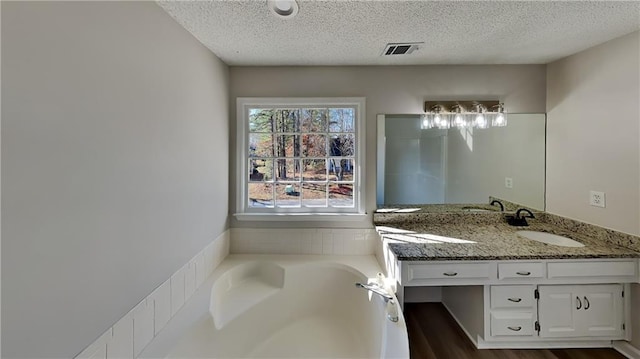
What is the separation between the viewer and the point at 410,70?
246 centimetres

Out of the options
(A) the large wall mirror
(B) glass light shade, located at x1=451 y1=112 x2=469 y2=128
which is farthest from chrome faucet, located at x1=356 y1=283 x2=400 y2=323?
(B) glass light shade, located at x1=451 y1=112 x2=469 y2=128

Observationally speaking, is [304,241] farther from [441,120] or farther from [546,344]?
[546,344]

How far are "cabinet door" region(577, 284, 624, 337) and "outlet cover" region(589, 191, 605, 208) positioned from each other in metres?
0.57

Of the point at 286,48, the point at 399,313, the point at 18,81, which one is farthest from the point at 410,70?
the point at 18,81

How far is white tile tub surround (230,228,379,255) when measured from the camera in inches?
99.3

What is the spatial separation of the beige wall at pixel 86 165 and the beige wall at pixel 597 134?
294cm

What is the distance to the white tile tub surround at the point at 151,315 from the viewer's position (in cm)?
111

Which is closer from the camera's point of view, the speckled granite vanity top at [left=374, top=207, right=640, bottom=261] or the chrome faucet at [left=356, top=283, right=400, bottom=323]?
the chrome faucet at [left=356, top=283, right=400, bottom=323]

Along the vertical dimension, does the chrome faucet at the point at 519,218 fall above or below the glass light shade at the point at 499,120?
below

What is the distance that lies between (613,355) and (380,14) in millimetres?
2749

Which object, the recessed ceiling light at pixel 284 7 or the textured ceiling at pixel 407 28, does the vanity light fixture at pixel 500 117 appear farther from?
the recessed ceiling light at pixel 284 7

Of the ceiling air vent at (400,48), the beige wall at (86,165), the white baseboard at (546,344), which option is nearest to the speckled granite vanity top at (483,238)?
the white baseboard at (546,344)

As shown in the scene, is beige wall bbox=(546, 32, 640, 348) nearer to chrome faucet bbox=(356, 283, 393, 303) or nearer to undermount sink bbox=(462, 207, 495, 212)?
undermount sink bbox=(462, 207, 495, 212)

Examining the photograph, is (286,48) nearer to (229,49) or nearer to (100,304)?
(229,49)
